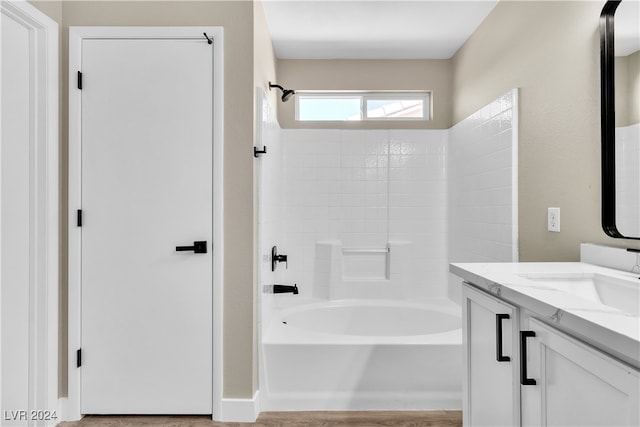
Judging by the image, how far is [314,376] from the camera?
2.22m

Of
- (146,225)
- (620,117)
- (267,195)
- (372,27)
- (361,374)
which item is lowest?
(361,374)

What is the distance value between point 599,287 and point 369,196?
6.93 feet

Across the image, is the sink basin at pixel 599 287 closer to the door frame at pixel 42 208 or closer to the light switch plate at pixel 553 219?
the light switch plate at pixel 553 219

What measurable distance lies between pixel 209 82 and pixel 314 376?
165 cm

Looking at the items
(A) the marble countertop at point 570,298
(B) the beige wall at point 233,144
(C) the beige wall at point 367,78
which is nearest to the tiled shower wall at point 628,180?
(A) the marble countertop at point 570,298

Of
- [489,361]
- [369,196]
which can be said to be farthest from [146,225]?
[369,196]

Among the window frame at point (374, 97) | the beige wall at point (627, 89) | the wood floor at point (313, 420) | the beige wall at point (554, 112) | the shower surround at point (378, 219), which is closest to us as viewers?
the beige wall at point (627, 89)

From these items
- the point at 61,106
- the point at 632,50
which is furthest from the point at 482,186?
the point at 61,106

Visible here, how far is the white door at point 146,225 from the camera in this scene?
2.10 m

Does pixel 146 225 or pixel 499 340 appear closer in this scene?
pixel 499 340

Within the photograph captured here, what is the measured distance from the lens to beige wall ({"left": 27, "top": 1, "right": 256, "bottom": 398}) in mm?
2102

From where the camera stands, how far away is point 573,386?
90 centimetres

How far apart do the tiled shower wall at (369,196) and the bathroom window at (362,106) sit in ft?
0.64

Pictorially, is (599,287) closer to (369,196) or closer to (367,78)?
(369,196)
